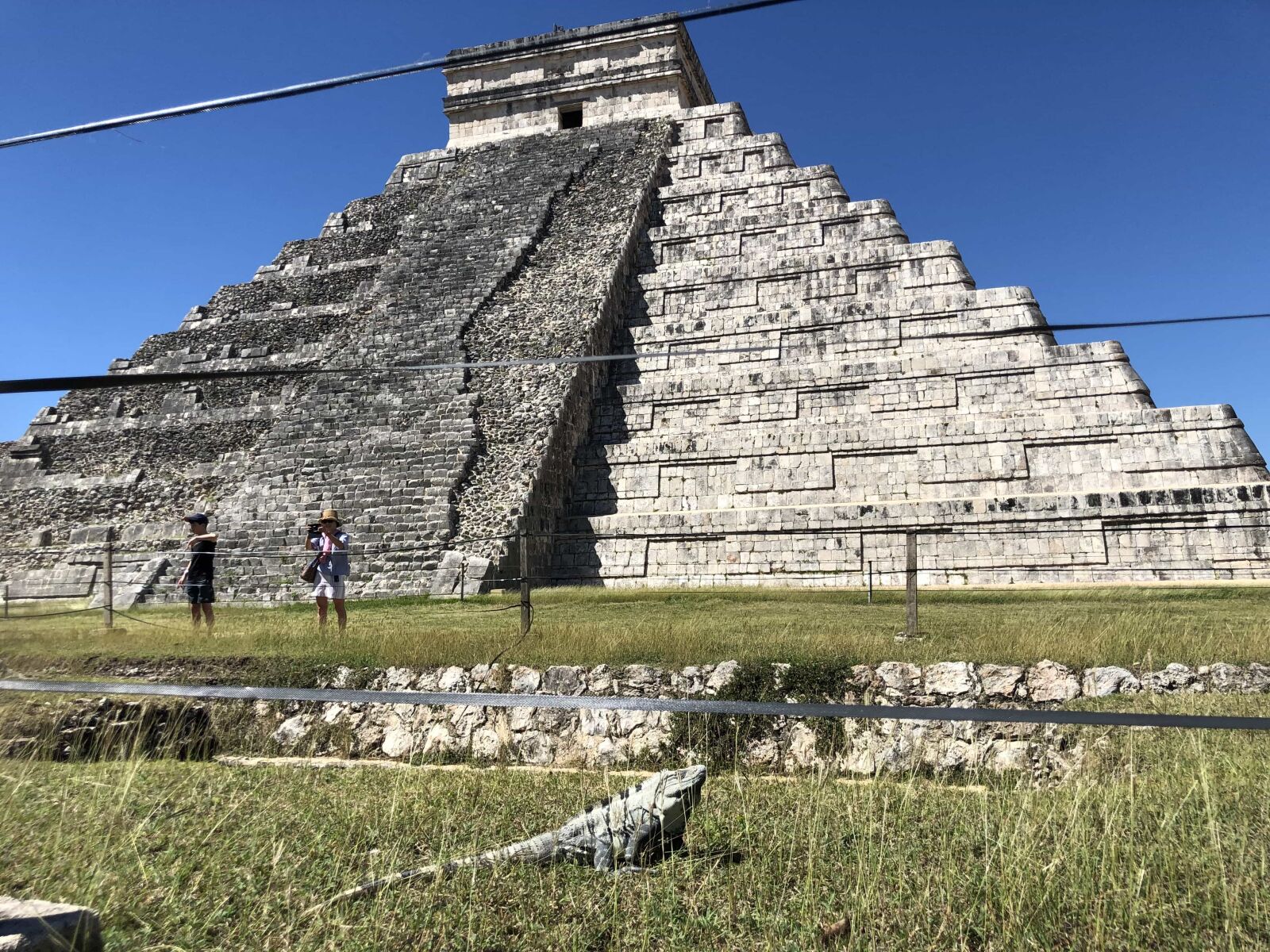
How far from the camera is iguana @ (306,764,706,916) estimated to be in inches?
119

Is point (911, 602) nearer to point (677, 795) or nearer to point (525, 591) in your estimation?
point (525, 591)

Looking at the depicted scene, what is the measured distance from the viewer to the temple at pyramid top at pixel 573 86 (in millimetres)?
20984

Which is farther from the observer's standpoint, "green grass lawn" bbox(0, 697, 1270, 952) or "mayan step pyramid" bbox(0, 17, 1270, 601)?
"mayan step pyramid" bbox(0, 17, 1270, 601)

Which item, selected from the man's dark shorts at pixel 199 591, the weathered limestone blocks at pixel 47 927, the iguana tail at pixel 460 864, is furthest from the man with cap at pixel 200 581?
the weathered limestone blocks at pixel 47 927

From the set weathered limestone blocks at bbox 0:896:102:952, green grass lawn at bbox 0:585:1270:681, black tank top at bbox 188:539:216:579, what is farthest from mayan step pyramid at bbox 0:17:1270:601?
weathered limestone blocks at bbox 0:896:102:952

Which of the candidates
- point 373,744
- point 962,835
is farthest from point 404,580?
point 962,835

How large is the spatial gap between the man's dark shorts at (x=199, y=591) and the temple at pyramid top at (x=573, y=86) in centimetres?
1581

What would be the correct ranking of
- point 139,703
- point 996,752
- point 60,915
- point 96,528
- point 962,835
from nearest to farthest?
point 60,915
point 962,835
point 996,752
point 139,703
point 96,528

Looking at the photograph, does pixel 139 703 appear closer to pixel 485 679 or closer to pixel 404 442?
pixel 485 679

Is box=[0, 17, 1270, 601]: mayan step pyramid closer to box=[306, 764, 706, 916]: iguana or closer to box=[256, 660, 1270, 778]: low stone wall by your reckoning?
box=[256, 660, 1270, 778]: low stone wall

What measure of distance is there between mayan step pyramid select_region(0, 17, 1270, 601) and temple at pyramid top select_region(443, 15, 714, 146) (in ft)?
7.36

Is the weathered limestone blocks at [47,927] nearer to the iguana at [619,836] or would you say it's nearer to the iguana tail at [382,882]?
the iguana tail at [382,882]

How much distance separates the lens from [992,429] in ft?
41.9

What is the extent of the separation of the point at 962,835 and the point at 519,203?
57.4 ft
